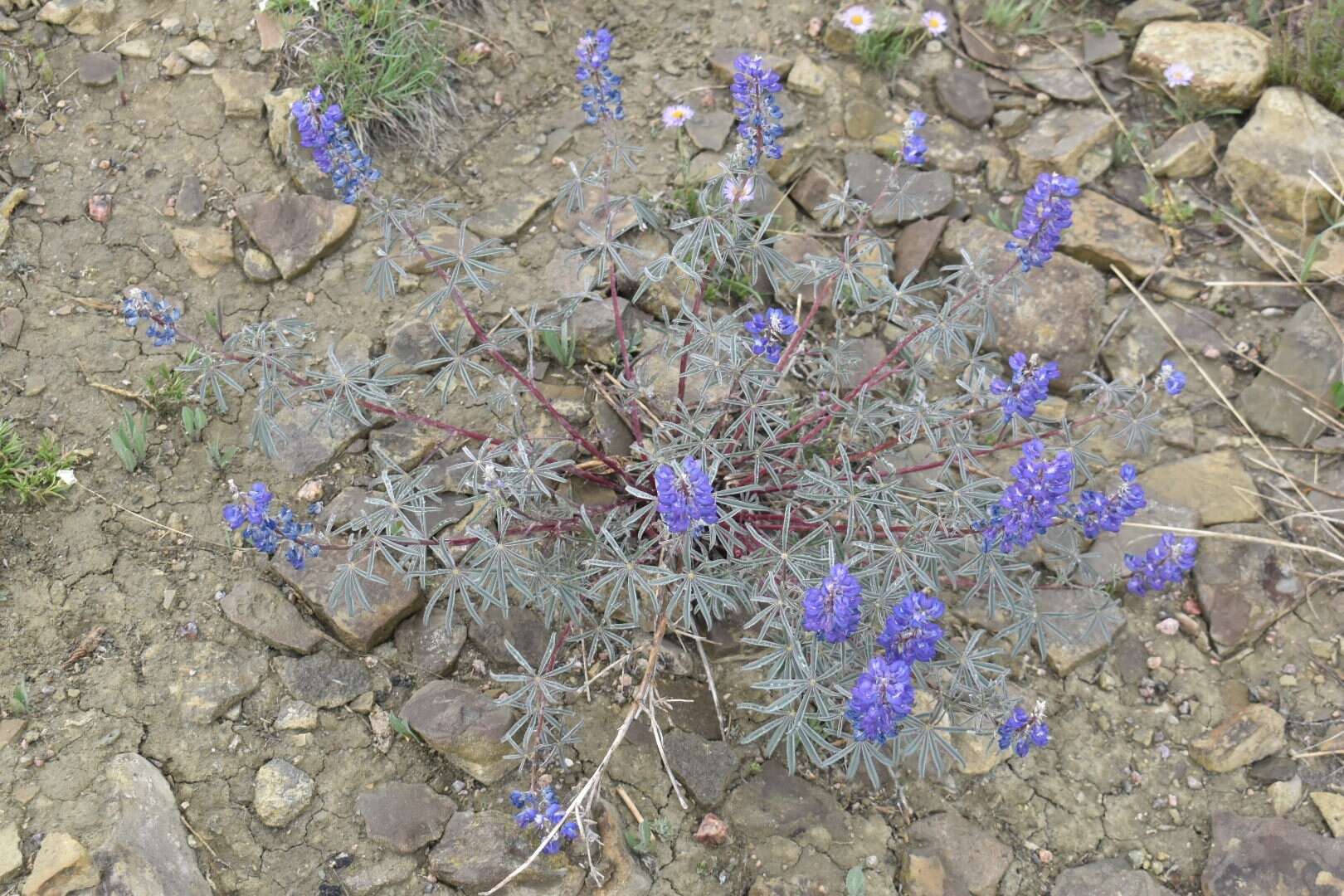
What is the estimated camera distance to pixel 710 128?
4977 millimetres

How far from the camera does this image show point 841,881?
344 centimetres

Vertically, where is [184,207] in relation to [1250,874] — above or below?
above

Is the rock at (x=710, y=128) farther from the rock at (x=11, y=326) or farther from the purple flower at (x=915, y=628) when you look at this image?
A: the rock at (x=11, y=326)

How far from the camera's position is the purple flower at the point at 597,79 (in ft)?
11.9

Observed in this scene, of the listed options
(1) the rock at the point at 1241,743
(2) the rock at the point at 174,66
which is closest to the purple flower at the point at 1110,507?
(1) the rock at the point at 1241,743

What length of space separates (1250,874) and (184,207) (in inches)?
182

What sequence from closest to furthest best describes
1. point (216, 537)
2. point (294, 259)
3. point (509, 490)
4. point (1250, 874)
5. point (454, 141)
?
point (509, 490), point (1250, 874), point (216, 537), point (294, 259), point (454, 141)

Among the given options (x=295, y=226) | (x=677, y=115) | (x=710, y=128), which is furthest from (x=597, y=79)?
(x=295, y=226)

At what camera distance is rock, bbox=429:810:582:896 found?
3270 mm

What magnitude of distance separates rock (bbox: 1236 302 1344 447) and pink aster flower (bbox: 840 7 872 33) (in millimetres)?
2297

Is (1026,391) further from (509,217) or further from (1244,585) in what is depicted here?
(509,217)

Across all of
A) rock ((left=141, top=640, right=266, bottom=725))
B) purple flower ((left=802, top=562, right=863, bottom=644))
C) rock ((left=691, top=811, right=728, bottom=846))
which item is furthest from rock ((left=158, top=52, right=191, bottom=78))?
rock ((left=691, top=811, right=728, bottom=846))

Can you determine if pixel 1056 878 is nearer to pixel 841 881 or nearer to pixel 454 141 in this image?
pixel 841 881

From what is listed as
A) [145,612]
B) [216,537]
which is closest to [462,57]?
[216,537]
